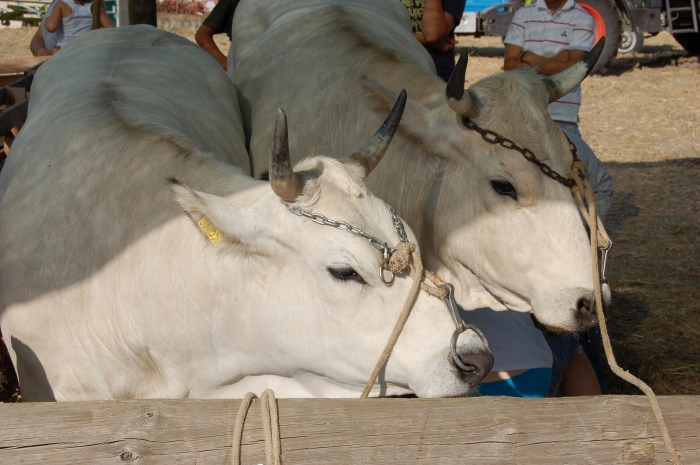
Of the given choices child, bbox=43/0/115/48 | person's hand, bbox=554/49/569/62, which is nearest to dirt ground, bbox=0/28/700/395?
person's hand, bbox=554/49/569/62

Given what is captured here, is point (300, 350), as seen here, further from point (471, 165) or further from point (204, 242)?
point (471, 165)

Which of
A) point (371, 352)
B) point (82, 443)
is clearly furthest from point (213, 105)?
point (82, 443)

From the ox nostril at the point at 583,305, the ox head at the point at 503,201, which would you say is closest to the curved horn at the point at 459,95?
the ox head at the point at 503,201

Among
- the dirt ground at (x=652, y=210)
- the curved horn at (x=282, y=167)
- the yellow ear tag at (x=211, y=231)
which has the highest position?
the curved horn at (x=282, y=167)

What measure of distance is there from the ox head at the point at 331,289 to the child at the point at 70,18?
5.45 meters

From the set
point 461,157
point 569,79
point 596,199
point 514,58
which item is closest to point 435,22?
point 514,58

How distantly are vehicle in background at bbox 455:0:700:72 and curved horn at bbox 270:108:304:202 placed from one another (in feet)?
35.8

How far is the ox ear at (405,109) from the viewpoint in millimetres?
3369

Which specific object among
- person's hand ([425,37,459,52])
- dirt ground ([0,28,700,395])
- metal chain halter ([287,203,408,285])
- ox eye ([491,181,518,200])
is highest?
metal chain halter ([287,203,408,285])

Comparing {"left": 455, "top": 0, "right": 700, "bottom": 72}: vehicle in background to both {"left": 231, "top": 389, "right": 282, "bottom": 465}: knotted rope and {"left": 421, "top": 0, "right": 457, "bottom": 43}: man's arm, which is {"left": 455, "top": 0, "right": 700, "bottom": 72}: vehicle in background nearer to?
{"left": 421, "top": 0, "right": 457, "bottom": 43}: man's arm

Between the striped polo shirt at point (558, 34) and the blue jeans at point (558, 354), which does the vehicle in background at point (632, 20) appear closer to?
the striped polo shirt at point (558, 34)

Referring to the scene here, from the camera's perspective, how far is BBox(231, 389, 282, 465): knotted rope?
171 centimetres

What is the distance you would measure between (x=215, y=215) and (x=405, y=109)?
127 centimetres

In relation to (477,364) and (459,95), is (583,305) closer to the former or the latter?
(477,364)
